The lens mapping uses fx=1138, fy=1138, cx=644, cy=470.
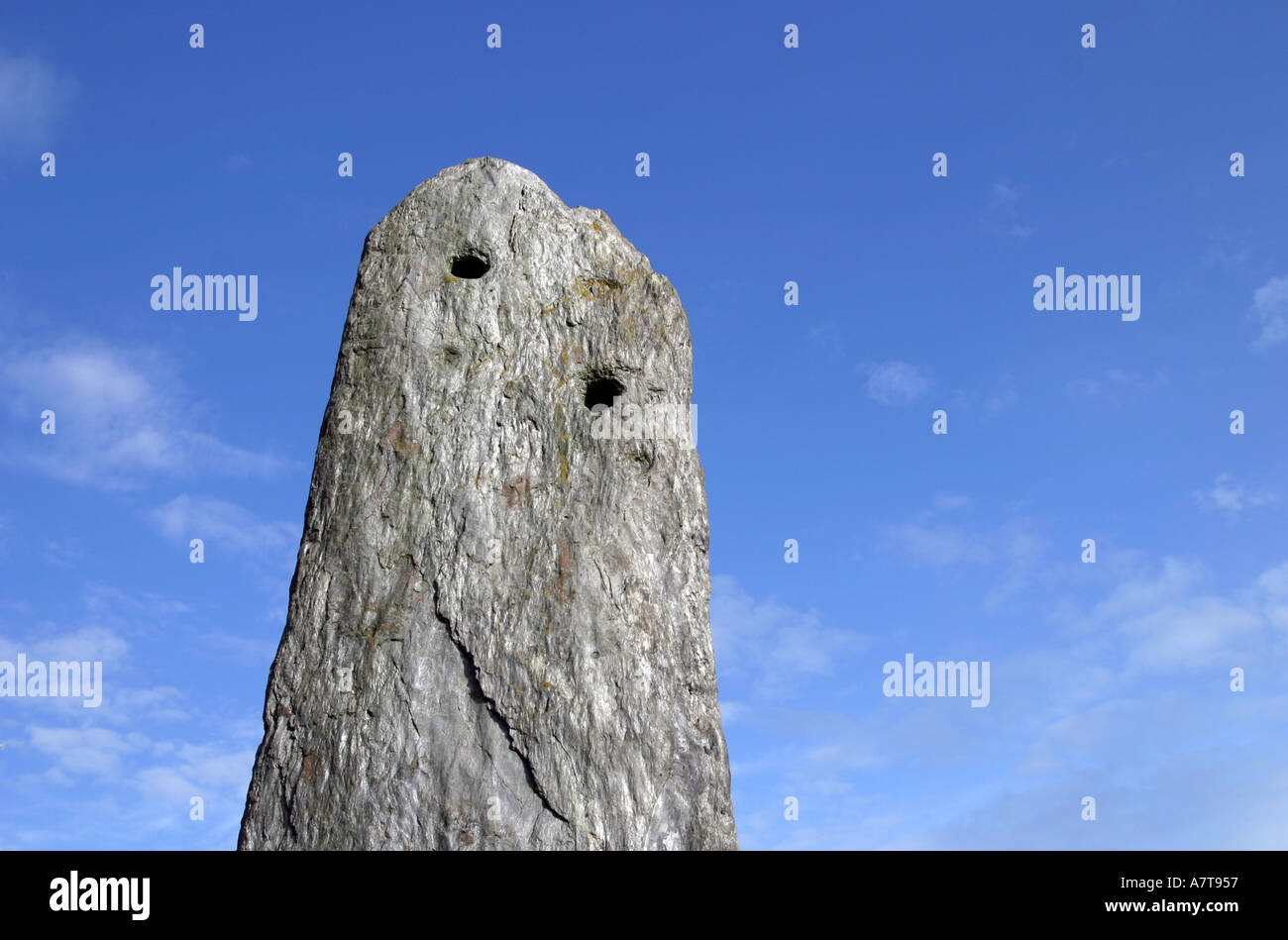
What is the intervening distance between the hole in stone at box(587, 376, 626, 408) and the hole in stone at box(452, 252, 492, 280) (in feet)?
4.47

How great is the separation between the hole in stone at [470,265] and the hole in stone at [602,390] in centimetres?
136

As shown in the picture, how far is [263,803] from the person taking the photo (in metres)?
7.95

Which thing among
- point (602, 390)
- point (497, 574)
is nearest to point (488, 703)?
point (497, 574)

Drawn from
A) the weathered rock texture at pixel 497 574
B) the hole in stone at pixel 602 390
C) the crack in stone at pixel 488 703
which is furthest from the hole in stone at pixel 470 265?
the crack in stone at pixel 488 703

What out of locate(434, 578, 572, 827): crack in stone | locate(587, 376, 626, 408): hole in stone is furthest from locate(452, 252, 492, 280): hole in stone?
locate(434, 578, 572, 827): crack in stone

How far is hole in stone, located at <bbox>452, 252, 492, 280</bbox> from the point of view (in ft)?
31.4

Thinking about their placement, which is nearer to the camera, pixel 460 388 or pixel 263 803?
pixel 263 803

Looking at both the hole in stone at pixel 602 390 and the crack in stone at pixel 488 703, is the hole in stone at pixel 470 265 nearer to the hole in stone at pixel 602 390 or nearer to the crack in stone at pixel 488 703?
the hole in stone at pixel 602 390

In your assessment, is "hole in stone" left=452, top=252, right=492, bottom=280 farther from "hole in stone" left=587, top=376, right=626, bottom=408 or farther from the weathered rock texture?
"hole in stone" left=587, top=376, right=626, bottom=408
